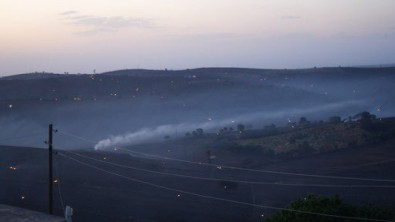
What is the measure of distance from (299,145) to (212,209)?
19.2 m

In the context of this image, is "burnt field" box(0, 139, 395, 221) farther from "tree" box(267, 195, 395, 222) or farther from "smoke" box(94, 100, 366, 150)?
"smoke" box(94, 100, 366, 150)

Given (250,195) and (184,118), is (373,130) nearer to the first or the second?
(250,195)

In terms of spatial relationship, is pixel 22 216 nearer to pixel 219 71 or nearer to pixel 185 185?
pixel 185 185

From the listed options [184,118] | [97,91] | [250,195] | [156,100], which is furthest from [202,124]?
[250,195]

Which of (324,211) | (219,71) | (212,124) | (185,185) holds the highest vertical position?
(219,71)

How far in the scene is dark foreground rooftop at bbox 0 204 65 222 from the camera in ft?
42.2

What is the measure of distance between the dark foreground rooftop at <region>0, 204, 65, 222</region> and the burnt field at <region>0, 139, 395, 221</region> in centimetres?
1023

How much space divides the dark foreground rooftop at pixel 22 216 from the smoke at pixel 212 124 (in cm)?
3679

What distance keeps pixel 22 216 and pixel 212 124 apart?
57371 millimetres

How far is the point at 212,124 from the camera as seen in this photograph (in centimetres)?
7025

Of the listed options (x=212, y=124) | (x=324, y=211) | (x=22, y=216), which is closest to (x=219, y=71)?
(x=212, y=124)

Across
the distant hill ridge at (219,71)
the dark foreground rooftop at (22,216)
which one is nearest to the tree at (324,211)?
the dark foreground rooftop at (22,216)

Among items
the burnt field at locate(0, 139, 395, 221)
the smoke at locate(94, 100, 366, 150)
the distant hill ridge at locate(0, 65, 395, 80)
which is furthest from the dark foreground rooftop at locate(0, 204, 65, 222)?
the distant hill ridge at locate(0, 65, 395, 80)

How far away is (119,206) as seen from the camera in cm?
2616
